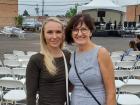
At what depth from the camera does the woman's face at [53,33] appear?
322cm

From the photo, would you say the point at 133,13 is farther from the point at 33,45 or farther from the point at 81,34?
the point at 81,34

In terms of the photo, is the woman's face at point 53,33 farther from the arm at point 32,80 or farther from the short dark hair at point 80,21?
the arm at point 32,80

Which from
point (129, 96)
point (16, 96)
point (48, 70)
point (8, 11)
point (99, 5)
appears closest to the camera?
point (48, 70)

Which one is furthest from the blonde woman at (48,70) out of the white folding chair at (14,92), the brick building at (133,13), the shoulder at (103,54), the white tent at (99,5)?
the brick building at (133,13)

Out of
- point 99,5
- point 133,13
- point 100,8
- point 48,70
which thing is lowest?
point 48,70

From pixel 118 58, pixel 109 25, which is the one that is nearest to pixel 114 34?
pixel 109 25

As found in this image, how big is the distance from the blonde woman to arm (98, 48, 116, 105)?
335mm

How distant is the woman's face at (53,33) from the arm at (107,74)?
38cm

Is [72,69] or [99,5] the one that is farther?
[99,5]

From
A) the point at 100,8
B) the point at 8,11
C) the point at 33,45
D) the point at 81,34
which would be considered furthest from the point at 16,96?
the point at 8,11

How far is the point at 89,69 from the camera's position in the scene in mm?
3066

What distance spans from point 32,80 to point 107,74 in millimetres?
617

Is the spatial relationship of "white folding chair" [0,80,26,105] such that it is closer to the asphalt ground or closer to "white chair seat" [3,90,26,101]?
"white chair seat" [3,90,26,101]

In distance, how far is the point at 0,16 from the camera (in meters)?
68.1
